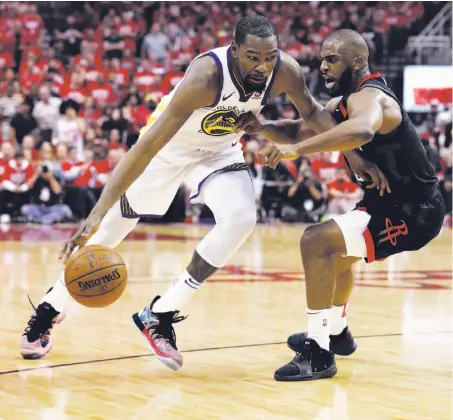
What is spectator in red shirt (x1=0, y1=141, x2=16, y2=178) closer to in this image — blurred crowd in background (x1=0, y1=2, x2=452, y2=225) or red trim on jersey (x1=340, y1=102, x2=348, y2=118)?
blurred crowd in background (x1=0, y1=2, x2=452, y2=225)

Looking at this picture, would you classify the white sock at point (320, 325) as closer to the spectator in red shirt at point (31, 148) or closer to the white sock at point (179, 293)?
the white sock at point (179, 293)

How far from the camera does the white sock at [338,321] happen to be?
5.31 m

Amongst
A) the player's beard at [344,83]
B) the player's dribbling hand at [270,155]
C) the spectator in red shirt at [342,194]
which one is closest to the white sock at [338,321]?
the player's beard at [344,83]

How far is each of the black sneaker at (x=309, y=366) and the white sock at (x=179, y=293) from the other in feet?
2.29

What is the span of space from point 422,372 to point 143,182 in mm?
1857

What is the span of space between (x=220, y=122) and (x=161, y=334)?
1.20 metres

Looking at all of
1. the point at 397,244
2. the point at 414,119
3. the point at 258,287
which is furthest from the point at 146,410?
the point at 414,119

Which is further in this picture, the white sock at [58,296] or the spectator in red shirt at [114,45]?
the spectator in red shirt at [114,45]

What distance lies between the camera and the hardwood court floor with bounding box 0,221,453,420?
4125 millimetres

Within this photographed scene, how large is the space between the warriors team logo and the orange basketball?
908 millimetres

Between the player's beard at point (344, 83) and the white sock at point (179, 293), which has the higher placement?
the player's beard at point (344, 83)

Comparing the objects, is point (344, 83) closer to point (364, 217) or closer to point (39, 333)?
point (364, 217)

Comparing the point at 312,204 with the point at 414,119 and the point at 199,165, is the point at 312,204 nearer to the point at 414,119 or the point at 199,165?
the point at 414,119

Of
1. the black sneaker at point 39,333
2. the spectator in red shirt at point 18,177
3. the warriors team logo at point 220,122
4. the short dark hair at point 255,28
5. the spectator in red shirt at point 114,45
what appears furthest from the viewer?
the spectator in red shirt at point 114,45
